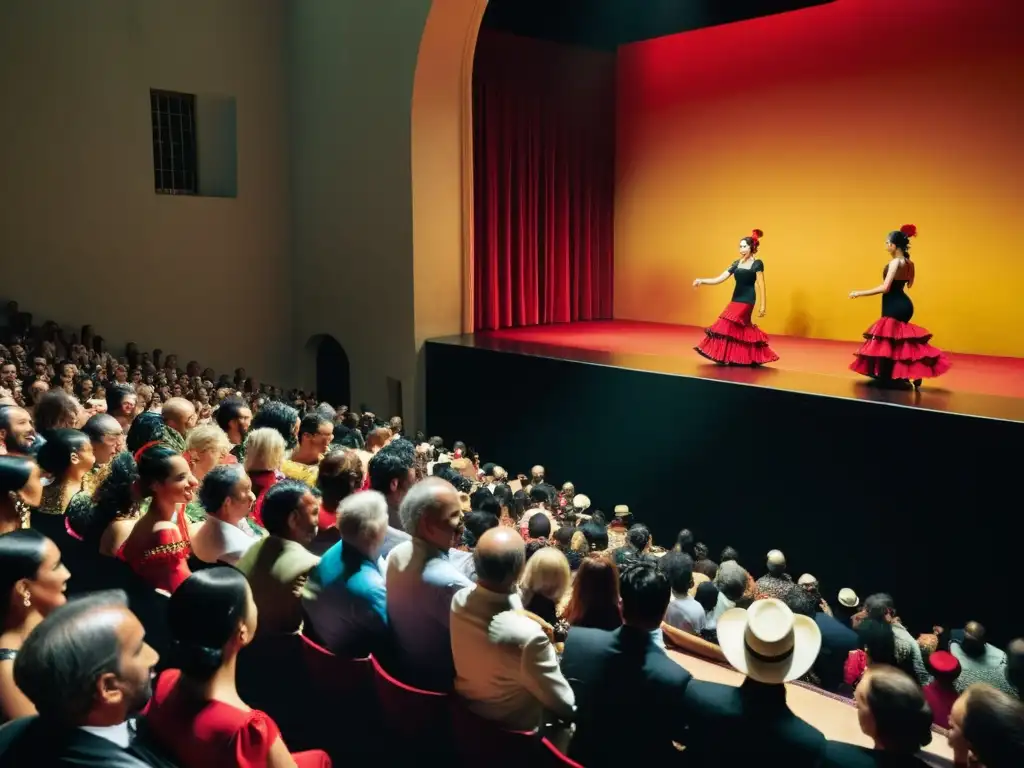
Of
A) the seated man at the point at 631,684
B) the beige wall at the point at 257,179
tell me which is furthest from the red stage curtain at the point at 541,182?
the seated man at the point at 631,684

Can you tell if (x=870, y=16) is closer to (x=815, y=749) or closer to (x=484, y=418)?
(x=484, y=418)

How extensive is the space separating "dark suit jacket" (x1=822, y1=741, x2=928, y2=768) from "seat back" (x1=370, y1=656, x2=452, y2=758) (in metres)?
0.93

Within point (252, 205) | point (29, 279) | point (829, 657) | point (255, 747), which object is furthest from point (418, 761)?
point (252, 205)

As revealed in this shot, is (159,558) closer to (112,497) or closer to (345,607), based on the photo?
(112,497)

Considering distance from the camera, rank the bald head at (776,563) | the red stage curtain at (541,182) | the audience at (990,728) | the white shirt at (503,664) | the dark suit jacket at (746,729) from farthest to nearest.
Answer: the red stage curtain at (541,182) < the bald head at (776,563) < the white shirt at (503,664) < the dark suit jacket at (746,729) < the audience at (990,728)

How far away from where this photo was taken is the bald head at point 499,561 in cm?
239

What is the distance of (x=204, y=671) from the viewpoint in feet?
6.24

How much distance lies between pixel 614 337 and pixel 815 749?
756 cm

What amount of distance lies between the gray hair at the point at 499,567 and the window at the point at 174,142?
8.44 meters

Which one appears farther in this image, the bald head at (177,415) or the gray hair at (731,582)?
the bald head at (177,415)

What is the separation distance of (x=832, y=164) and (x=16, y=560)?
8541mm

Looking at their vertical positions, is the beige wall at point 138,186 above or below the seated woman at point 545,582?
above

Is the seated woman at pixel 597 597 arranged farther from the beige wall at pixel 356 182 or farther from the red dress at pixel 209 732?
the beige wall at pixel 356 182

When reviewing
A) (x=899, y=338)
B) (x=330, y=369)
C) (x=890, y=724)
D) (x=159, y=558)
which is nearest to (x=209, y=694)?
(x=159, y=558)
